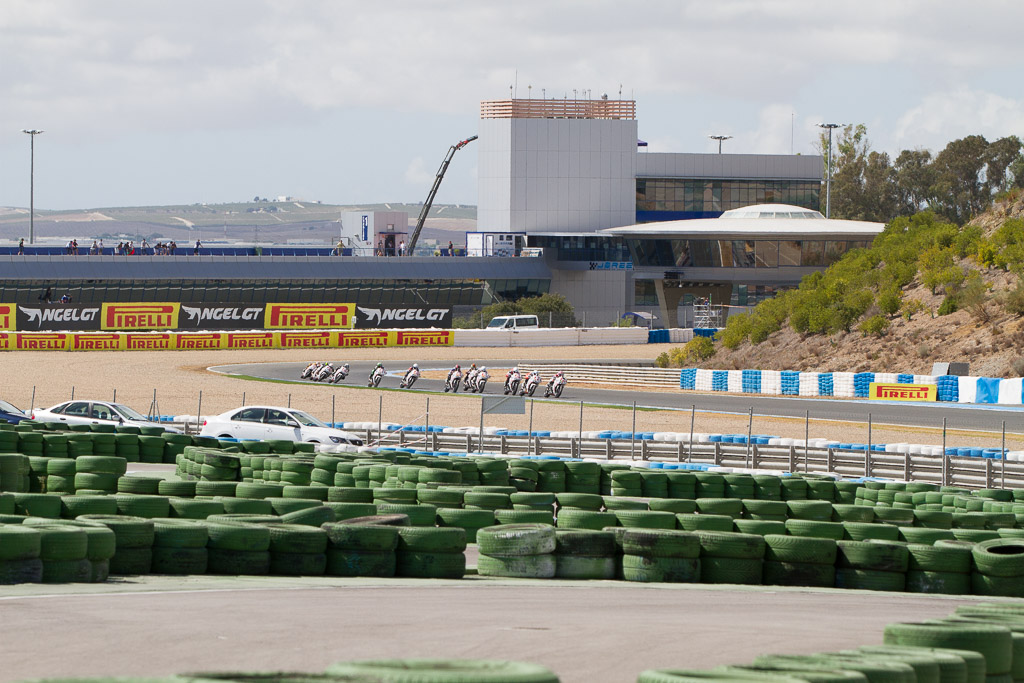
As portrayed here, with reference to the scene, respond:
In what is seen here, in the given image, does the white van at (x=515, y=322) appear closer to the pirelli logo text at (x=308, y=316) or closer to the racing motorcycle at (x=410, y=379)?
the pirelli logo text at (x=308, y=316)

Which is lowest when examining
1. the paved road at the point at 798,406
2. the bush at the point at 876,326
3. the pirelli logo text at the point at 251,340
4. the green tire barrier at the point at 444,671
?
the green tire barrier at the point at 444,671

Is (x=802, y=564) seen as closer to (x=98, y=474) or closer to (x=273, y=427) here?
(x=98, y=474)

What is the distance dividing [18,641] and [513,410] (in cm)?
2005

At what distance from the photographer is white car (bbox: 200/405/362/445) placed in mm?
30922

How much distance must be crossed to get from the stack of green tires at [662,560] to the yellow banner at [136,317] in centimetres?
6991

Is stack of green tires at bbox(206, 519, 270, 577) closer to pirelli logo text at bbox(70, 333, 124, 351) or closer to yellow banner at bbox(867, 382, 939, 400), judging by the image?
yellow banner at bbox(867, 382, 939, 400)

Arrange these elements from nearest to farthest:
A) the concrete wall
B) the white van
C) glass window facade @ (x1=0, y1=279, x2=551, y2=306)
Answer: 1. glass window facade @ (x1=0, y1=279, x2=551, y2=306)
2. the white van
3. the concrete wall

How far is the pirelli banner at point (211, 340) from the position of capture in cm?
7144

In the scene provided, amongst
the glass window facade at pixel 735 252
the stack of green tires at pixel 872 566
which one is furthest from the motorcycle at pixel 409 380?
the glass window facade at pixel 735 252

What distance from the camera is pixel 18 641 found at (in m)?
9.47

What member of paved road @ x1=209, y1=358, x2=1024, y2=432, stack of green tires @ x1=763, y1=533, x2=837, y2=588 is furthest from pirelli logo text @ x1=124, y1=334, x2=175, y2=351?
stack of green tires @ x1=763, y1=533, x2=837, y2=588

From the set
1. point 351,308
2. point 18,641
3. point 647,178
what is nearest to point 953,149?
point 647,178

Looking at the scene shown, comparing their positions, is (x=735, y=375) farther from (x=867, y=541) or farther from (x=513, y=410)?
(x=867, y=541)

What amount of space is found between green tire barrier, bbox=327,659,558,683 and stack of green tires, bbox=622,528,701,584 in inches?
313
